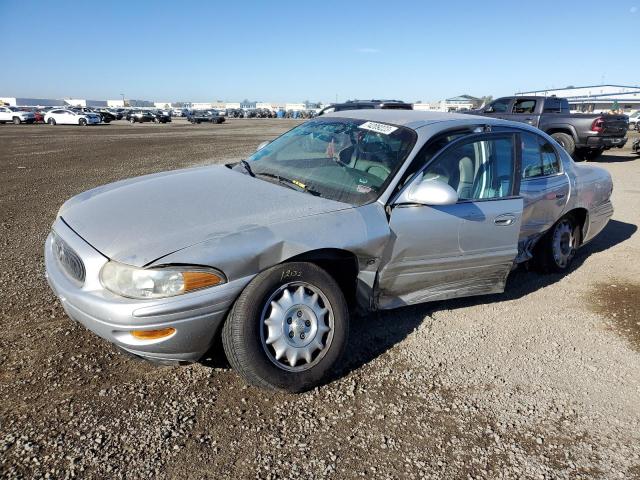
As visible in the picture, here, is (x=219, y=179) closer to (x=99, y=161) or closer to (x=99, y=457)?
(x=99, y=457)

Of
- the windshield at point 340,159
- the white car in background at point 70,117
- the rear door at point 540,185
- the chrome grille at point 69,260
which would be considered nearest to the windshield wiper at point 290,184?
the windshield at point 340,159

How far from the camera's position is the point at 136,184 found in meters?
3.66

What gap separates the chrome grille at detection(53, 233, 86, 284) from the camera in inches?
106

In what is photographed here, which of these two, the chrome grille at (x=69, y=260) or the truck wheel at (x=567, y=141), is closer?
the chrome grille at (x=69, y=260)

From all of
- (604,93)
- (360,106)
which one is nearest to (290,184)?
(360,106)

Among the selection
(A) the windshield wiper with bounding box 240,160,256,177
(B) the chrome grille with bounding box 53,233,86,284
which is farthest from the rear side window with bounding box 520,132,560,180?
(B) the chrome grille with bounding box 53,233,86,284

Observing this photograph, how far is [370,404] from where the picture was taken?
280 cm

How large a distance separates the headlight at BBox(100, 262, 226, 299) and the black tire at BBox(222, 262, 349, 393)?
282mm

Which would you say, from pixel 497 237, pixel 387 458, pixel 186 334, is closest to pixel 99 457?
pixel 186 334

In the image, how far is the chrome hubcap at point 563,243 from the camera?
4836 millimetres

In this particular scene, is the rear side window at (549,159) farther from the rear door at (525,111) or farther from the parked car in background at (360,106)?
the rear door at (525,111)

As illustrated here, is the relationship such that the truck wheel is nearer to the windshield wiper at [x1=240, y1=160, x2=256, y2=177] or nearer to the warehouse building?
the windshield wiper at [x1=240, y1=160, x2=256, y2=177]

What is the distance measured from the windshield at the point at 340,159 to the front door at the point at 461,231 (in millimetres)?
246

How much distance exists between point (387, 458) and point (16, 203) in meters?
7.49
